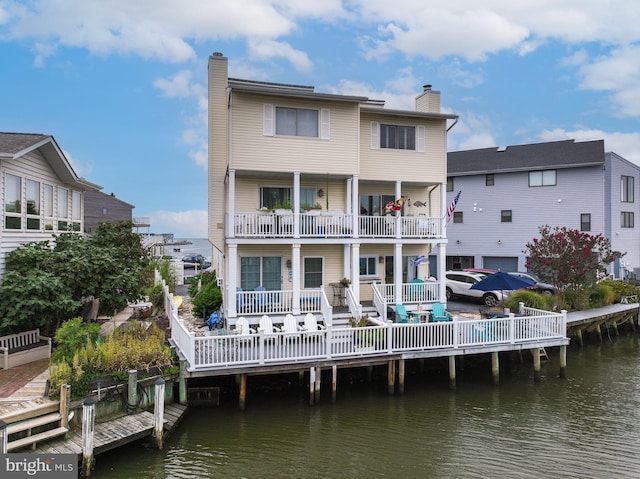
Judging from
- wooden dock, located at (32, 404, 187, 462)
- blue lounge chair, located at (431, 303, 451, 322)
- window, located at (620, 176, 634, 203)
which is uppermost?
window, located at (620, 176, 634, 203)

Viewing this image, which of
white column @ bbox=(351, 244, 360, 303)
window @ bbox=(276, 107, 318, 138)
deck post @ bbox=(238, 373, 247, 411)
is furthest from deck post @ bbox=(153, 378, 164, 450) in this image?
window @ bbox=(276, 107, 318, 138)

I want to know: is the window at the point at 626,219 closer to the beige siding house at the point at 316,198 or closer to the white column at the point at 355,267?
the beige siding house at the point at 316,198

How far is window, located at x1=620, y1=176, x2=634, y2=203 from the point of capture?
32.0 m

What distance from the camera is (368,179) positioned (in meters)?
19.3

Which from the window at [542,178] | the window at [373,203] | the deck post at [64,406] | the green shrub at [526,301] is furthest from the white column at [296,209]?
the window at [542,178]

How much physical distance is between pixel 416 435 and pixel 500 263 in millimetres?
25892

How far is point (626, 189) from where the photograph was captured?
32.4 metres

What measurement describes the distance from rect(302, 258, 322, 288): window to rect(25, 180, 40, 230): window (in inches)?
402

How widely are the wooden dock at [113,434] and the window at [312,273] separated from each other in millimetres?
8609

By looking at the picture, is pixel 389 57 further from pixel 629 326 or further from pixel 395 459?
pixel 395 459

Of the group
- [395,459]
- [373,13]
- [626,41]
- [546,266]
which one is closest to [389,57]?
[373,13]

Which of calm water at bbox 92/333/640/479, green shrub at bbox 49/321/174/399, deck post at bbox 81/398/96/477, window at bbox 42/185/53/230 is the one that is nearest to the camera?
deck post at bbox 81/398/96/477

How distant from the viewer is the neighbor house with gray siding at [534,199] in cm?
3094

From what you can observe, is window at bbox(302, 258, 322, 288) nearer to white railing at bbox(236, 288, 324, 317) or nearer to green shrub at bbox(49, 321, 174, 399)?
white railing at bbox(236, 288, 324, 317)
